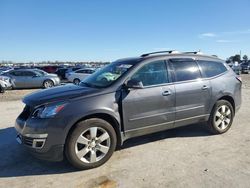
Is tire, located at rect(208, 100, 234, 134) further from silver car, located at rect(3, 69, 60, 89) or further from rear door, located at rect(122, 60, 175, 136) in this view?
silver car, located at rect(3, 69, 60, 89)

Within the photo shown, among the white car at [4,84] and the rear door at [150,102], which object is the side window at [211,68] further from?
the white car at [4,84]

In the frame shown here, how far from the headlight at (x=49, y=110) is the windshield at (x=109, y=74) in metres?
0.91

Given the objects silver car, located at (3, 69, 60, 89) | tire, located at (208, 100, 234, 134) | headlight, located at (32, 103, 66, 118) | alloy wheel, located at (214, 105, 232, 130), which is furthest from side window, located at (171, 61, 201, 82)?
silver car, located at (3, 69, 60, 89)

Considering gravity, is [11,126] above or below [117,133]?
A: below

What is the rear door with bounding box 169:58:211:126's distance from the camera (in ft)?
16.6

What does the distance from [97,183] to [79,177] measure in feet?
1.18

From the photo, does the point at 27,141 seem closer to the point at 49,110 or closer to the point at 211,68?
the point at 49,110

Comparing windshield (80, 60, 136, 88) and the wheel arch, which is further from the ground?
windshield (80, 60, 136, 88)

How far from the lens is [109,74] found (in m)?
5.07

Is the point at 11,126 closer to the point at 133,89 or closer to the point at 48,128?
the point at 48,128

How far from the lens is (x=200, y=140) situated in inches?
211

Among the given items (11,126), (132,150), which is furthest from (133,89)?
(11,126)

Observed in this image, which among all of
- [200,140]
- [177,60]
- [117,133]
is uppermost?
[177,60]

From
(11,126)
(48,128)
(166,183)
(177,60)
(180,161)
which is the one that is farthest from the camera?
(11,126)
